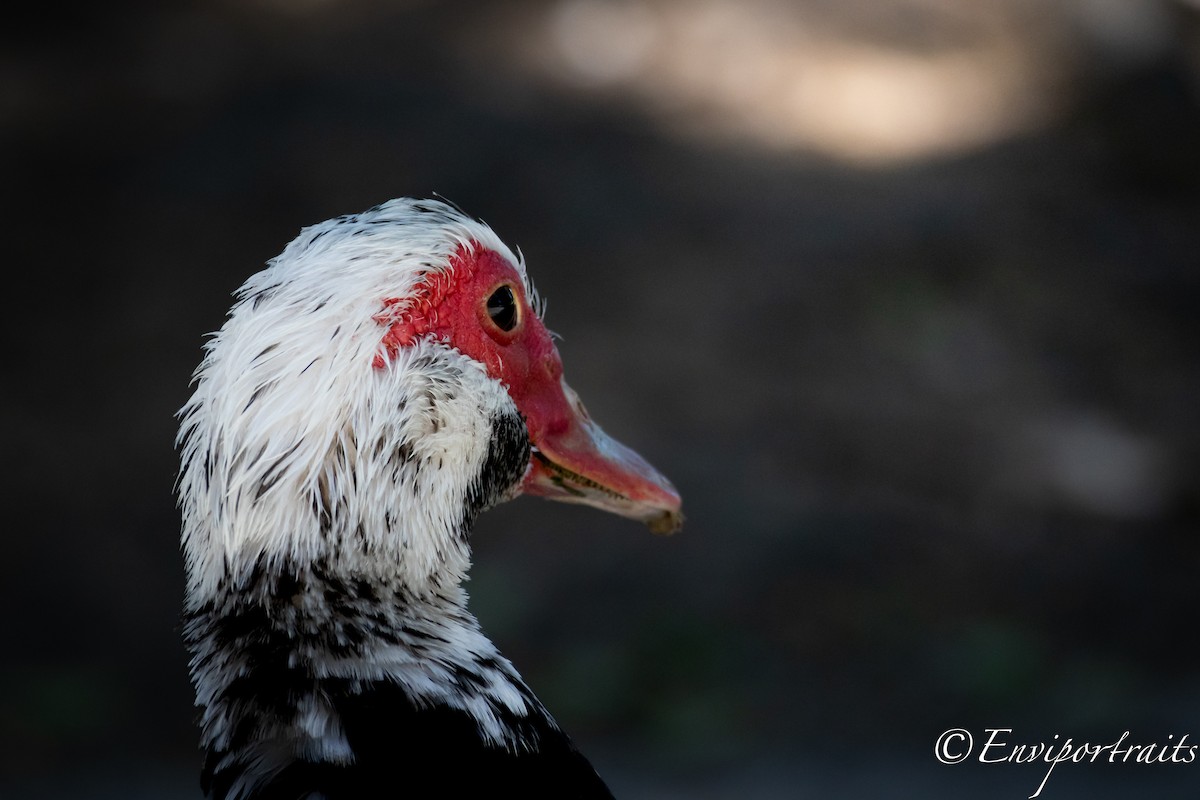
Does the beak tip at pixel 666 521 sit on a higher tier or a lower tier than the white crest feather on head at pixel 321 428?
lower

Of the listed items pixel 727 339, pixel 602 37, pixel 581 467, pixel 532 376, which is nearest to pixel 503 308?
pixel 532 376

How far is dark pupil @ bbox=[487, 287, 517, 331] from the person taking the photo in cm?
209

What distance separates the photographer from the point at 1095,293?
6484 mm

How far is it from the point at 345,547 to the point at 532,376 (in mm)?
554

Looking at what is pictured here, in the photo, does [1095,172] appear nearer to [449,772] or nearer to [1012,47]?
[1012,47]

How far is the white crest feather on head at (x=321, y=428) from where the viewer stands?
1.75 m

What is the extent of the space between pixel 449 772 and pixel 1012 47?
7211mm

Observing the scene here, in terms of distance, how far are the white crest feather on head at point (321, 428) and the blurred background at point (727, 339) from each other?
2.77m

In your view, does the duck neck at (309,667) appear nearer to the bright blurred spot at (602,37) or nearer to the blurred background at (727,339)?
the blurred background at (727,339)

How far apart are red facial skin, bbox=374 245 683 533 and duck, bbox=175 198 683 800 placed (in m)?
0.01

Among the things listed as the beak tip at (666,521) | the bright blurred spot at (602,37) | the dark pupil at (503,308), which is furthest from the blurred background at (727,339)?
the dark pupil at (503,308)

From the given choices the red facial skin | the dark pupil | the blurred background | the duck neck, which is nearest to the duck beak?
the red facial skin

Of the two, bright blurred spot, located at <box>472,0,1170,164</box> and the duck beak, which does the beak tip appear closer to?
the duck beak

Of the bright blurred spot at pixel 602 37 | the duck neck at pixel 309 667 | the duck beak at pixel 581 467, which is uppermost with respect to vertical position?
the bright blurred spot at pixel 602 37
